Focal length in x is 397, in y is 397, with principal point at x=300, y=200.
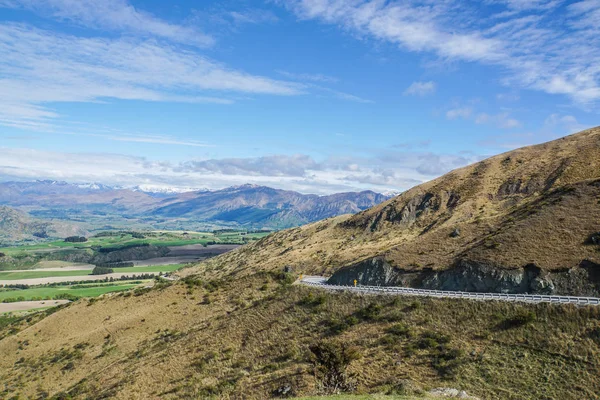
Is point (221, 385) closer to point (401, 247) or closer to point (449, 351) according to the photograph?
point (449, 351)

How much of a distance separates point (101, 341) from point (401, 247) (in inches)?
2034

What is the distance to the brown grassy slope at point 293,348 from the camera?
3456cm

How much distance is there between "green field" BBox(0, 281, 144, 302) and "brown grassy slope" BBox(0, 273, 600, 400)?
111305mm

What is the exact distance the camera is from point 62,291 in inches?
7215

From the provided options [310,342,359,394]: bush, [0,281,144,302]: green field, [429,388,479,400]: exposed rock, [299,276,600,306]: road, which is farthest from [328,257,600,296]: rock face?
[0,281,144,302]: green field

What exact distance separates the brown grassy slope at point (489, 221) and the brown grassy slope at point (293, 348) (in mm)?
12617

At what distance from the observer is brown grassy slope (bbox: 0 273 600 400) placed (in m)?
34.6

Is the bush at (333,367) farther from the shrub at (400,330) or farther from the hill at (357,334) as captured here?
the shrub at (400,330)

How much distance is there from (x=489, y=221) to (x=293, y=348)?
4615 cm

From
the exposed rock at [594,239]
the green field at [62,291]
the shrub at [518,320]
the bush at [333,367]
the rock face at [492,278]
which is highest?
the exposed rock at [594,239]

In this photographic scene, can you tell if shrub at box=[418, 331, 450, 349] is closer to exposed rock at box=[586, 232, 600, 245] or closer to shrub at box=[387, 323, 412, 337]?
shrub at box=[387, 323, 412, 337]

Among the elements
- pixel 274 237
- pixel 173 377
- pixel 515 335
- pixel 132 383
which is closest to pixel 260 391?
pixel 173 377

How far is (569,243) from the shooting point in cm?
4934

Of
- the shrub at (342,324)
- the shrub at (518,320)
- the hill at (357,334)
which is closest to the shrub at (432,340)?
the hill at (357,334)
